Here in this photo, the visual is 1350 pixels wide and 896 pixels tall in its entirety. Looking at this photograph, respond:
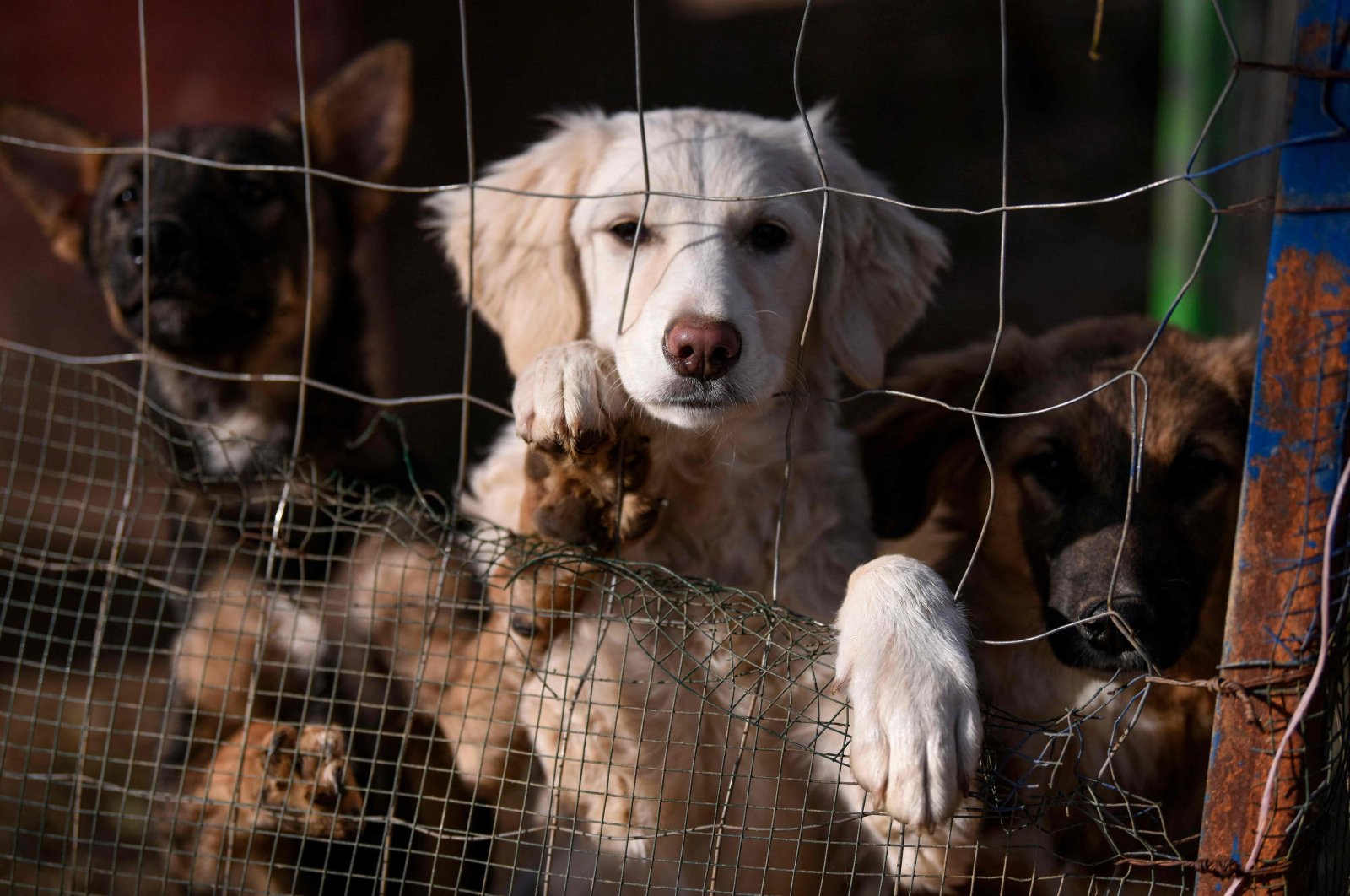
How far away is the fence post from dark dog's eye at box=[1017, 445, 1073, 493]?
847 mm

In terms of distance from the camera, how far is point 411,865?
298 centimetres

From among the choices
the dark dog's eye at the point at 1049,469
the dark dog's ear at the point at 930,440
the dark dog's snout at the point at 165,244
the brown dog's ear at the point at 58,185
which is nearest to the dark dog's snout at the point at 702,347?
the dark dog's ear at the point at 930,440

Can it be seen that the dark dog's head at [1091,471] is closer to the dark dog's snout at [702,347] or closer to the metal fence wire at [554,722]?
the metal fence wire at [554,722]

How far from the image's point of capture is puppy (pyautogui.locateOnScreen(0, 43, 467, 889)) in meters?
2.68

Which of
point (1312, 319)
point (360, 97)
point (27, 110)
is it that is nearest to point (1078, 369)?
point (1312, 319)

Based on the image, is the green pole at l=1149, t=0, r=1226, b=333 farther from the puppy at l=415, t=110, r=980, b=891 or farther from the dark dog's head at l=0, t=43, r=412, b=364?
the dark dog's head at l=0, t=43, r=412, b=364

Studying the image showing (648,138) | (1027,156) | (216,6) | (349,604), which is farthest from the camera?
(1027,156)

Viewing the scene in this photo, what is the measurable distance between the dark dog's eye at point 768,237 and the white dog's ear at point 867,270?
0.62ft

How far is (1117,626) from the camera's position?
1.95m

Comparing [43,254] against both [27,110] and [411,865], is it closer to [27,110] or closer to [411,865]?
[27,110]

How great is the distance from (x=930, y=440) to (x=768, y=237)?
63 cm

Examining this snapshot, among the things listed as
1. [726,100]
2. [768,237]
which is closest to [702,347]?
[768,237]

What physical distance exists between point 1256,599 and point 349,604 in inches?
65.2

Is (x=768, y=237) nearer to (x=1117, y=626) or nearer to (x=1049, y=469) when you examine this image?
(x=1049, y=469)
